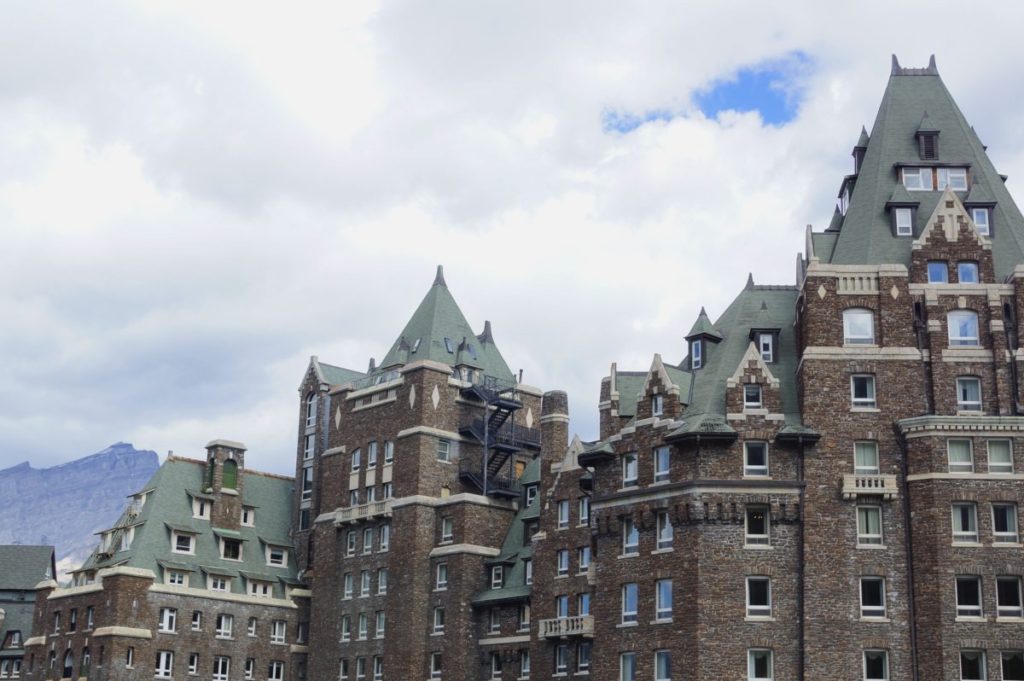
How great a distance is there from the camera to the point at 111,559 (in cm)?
10581

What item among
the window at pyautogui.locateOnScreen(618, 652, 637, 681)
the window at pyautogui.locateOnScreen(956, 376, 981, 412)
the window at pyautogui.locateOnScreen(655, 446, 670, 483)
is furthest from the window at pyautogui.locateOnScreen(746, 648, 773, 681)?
the window at pyautogui.locateOnScreen(956, 376, 981, 412)

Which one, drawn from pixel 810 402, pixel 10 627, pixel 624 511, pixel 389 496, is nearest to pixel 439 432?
pixel 389 496

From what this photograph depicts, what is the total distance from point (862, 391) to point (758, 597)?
39.4 ft

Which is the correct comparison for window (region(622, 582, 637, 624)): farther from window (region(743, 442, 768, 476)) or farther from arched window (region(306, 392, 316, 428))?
arched window (region(306, 392, 316, 428))

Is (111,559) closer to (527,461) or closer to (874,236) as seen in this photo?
(527,461)

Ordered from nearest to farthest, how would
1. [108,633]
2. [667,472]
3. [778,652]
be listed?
[778,652] → [667,472] → [108,633]

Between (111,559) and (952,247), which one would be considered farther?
(111,559)

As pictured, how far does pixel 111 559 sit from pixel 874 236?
59714mm

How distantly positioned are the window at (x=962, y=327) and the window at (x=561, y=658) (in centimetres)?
2907

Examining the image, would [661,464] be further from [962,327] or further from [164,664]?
[164,664]

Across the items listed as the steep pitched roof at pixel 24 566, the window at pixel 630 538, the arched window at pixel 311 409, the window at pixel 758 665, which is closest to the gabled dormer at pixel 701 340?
the window at pixel 630 538

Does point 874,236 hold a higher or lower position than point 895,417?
higher

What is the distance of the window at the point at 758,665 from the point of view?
71188 millimetres

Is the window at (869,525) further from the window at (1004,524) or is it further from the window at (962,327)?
the window at (962,327)
